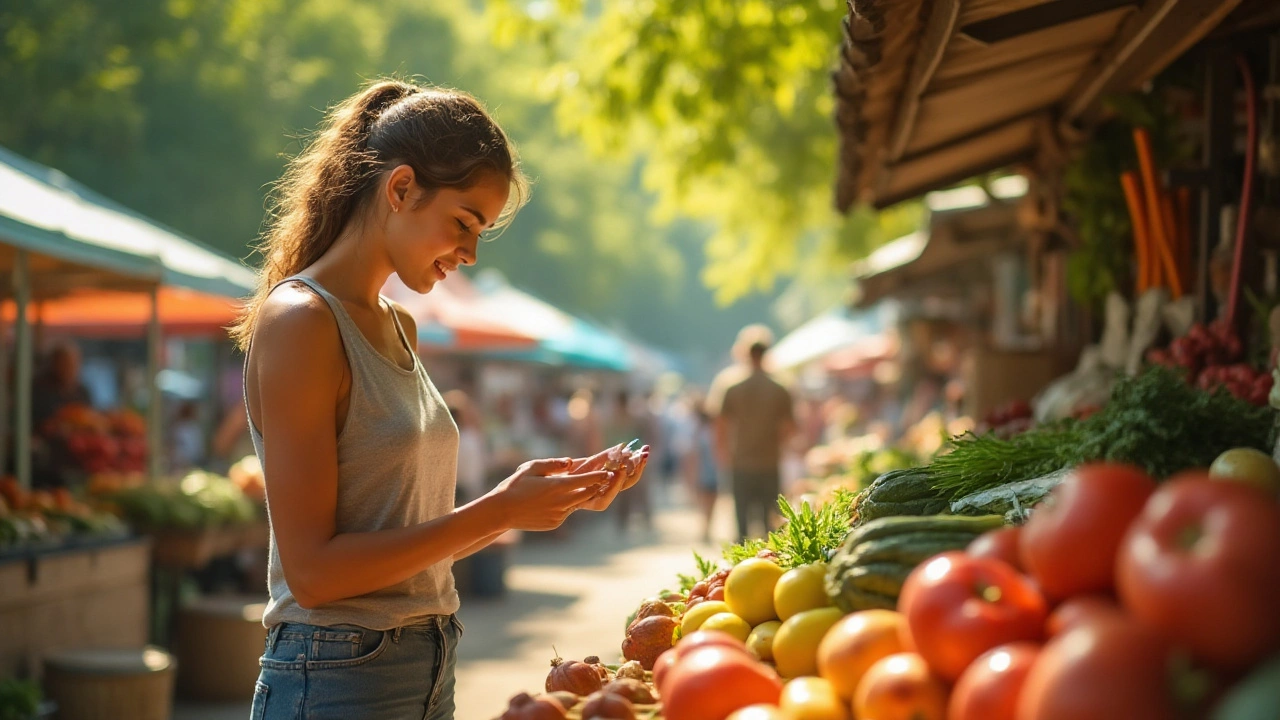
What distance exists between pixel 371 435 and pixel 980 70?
3195 mm

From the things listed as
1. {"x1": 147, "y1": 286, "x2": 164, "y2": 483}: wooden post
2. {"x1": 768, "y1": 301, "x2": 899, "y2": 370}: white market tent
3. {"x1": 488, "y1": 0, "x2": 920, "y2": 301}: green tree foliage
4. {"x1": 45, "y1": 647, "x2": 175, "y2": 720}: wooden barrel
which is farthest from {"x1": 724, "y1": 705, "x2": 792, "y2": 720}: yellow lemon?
{"x1": 768, "y1": 301, "x2": 899, "y2": 370}: white market tent

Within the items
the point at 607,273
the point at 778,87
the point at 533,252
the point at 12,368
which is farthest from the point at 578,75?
the point at 607,273

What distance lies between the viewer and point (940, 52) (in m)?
3.86

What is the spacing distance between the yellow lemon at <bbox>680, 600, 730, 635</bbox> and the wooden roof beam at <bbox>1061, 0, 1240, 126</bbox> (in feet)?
7.66

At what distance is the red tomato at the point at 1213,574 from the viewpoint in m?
1.30

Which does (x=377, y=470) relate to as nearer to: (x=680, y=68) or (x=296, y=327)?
(x=296, y=327)

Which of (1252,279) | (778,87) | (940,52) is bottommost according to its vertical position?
(1252,279)

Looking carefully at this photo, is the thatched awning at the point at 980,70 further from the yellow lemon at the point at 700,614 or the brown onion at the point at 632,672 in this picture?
the brown onion at the point at 632,672

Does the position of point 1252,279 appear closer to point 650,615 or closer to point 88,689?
point 650,615

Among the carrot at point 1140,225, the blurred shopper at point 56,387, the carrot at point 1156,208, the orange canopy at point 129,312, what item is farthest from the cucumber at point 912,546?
the orange canopy at point 129,312

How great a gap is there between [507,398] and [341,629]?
60.5ft

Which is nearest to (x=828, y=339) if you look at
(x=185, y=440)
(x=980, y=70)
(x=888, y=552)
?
(x=185, y=440)

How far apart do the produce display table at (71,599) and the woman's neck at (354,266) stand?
180 inches

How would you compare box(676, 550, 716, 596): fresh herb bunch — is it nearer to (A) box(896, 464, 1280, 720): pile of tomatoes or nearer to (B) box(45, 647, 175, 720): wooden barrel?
(A) box(896, 464, 1280, 720): pile of tomatoes
